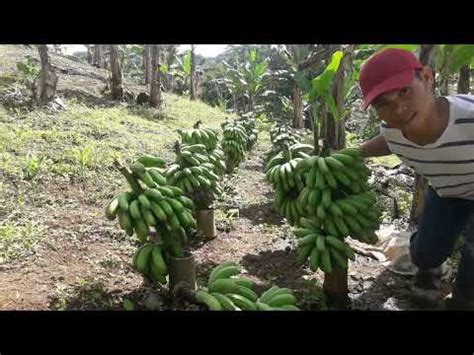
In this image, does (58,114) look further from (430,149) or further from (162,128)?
(430,149)

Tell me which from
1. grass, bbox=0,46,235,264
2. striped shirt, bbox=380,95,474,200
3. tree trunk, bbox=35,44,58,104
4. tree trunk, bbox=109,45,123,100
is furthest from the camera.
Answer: tree trunk, bbox=109,45,123,100

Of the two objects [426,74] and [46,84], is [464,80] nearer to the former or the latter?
[426,74]

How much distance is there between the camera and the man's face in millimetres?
1438

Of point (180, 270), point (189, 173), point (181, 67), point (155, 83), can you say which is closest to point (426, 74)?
point (180, 270)

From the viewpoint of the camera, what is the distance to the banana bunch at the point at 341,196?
6.34 ft

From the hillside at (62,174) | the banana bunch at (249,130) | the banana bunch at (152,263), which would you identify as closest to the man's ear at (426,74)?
the banana bunch at (152,263)

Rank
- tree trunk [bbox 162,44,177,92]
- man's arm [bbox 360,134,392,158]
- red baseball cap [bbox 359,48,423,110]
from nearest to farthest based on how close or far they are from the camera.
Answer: red baseball cap [bbox 359,48,423,110], man's arm [bbox 360,134,392,158], tree trunk [bbox 162,44,177,92]

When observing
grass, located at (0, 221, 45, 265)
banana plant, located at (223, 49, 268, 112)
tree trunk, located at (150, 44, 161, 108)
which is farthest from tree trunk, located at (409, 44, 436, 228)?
banana plant, located at (223, 49, 268, 112)

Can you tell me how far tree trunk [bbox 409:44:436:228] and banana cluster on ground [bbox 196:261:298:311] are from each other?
162cm

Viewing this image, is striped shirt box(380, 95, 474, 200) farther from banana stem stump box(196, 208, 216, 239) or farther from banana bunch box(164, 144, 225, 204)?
banana stem stump box(196, 208, 216, 239)

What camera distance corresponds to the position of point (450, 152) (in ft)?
5.21

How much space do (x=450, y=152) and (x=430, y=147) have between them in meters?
0.07
